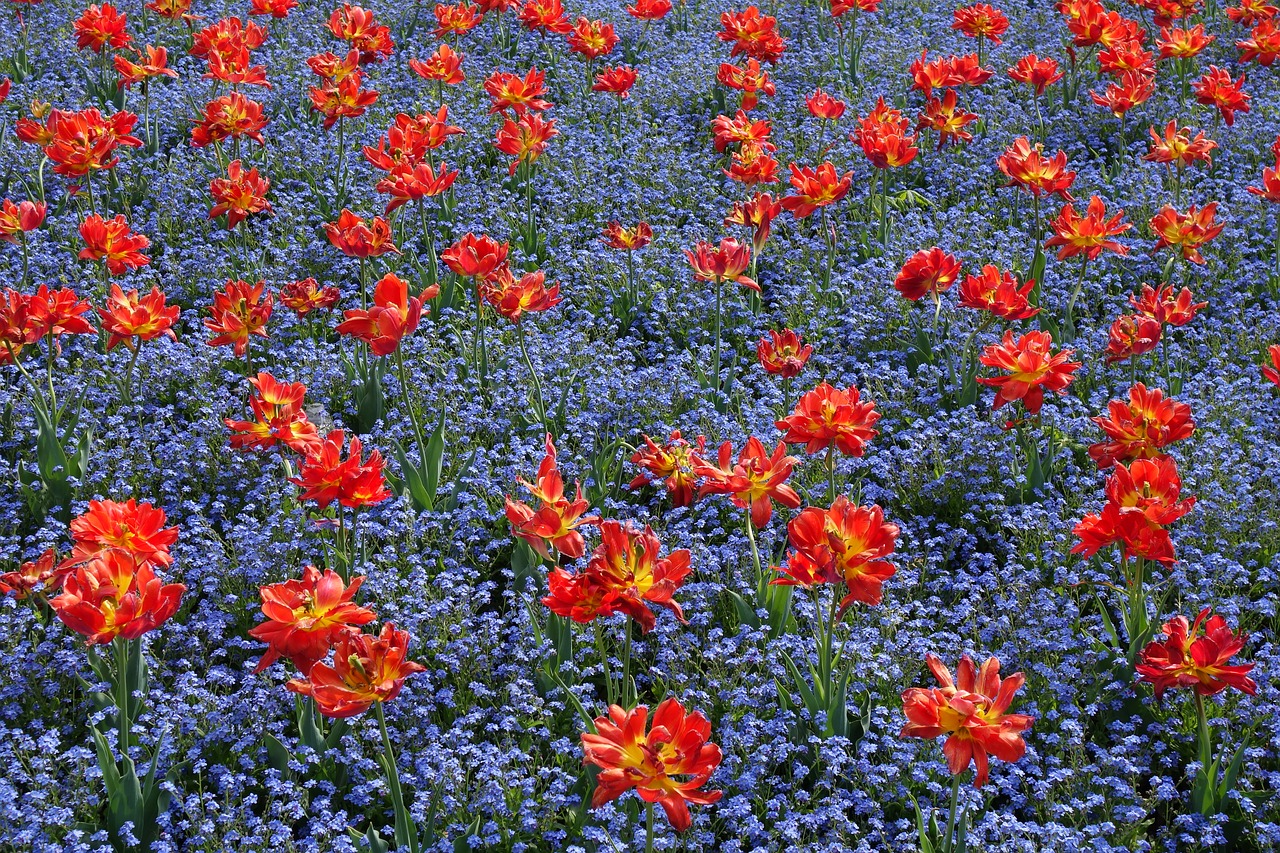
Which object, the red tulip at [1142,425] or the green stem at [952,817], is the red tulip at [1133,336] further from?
the green stem at [952,817]

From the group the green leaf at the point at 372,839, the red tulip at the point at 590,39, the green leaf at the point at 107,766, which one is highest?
the red tulip at the point at 590,39

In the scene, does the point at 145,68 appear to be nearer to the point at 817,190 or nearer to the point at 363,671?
the point at 817,190

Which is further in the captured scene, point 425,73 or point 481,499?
point 425,73

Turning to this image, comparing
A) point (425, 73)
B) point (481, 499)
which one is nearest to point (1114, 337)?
point (481, 499)

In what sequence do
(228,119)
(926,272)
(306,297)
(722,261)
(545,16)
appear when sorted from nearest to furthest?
(926,272) → (722,261) → (306,297) → (228,119) → (545,16)

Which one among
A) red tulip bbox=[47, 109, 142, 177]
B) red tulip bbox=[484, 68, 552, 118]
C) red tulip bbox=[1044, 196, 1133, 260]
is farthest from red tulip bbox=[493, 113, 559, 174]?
red tulip bbox=[1044, 196, 1133, 260]

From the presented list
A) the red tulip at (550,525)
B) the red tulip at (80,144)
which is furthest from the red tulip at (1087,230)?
the red tulip at (80,144)

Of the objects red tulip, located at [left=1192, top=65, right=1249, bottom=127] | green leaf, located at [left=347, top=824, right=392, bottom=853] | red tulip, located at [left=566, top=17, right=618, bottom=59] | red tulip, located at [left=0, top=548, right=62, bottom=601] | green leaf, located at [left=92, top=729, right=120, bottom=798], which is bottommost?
green leaf, located at [left=347, top=824, right=392, bottom=853]

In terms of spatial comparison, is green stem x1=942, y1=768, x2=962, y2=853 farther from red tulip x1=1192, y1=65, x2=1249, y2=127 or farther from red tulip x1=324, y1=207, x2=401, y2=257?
red tulip x1=1192, y1=65, x2=1249, y2=127

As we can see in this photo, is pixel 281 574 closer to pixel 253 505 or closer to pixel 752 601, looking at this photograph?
pixel 253 505

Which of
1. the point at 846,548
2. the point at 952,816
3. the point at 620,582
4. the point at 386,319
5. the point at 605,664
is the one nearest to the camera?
the point at 952,816

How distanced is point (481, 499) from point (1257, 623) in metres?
2.45

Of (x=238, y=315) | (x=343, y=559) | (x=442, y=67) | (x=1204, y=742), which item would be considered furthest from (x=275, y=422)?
(x=442, y=67)

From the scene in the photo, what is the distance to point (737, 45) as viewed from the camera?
6133 millimetres
